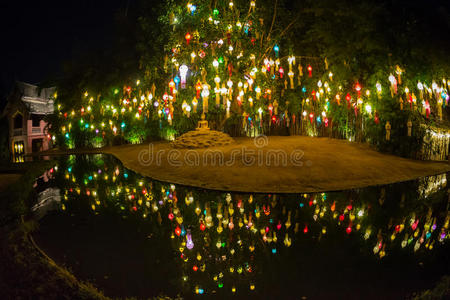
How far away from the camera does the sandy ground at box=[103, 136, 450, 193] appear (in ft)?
22.7

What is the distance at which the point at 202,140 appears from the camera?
450 inches

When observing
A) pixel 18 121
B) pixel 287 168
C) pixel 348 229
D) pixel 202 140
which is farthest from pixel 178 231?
pixel 18 121

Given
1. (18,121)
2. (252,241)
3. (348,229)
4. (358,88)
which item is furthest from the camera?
(18,121)

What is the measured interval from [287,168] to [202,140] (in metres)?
4.48

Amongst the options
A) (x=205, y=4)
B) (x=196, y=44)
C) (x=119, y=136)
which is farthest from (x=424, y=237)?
(x=119, y=136)

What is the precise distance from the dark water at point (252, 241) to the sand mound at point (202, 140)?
4509 mm

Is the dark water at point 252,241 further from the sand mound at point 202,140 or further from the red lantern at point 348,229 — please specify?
the sand mound at point 202,140

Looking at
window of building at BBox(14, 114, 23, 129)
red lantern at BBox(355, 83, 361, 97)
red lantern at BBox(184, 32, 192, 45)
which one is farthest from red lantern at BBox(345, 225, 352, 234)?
window of building at BBox(14, 114, 23, 129)

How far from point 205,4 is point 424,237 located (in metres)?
10.4

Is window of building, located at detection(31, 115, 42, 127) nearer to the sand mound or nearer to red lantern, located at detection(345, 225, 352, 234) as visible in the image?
the sand mound

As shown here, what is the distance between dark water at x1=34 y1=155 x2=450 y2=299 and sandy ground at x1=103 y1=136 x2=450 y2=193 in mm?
457

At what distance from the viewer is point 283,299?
2768 mm

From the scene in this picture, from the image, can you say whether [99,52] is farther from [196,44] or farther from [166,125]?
[196,44]

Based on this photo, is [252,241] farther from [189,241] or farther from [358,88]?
[358,88]
